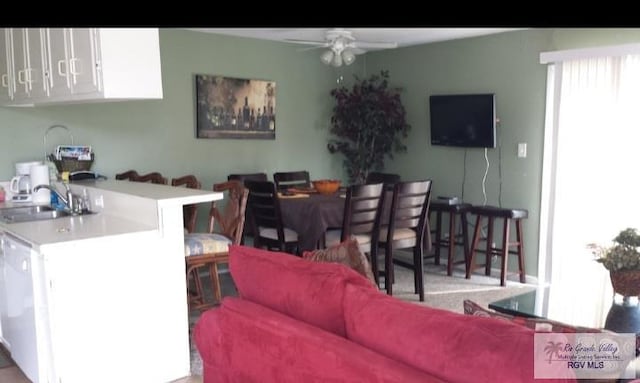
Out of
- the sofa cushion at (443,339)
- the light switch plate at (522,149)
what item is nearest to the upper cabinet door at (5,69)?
the sofa cushion at (443,339)

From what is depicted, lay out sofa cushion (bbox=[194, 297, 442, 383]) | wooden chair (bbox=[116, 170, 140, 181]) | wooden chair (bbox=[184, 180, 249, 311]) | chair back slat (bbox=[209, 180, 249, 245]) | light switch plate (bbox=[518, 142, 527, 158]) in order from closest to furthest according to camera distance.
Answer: sofa cushion (bbox=[194, 297, 442, 383])
wooden chair (bbox=[184, 180, 249, 311])
chair back slat (bbox=[209, 180, 249, 245])
wooden chair (bbox=[116, 170, 140, 181])
light switch plate (bbox=[518, 142, 527, 158])

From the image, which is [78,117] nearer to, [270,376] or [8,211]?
[8,211]

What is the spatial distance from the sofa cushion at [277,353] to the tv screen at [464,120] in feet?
12.4

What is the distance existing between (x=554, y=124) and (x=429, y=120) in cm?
134

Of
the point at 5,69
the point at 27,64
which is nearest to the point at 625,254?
the point at 27,64

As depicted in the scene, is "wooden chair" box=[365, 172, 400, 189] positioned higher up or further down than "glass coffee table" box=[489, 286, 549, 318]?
higher up

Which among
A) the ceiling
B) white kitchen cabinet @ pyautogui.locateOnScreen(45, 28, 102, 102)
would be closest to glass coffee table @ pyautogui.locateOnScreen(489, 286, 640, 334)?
white kitchen cabinet @ pyautogui.locateOnScreen(45, 28, 102, 102)

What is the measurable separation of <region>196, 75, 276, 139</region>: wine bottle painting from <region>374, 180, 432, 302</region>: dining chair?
1.88 metres

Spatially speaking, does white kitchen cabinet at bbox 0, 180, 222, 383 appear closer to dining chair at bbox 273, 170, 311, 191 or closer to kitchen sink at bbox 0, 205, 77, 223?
kitchen sink at bbox 0, 205, 77, 223

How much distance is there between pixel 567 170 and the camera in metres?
4.69

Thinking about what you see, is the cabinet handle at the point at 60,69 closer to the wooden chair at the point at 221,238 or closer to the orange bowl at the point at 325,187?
the wooden chair at the point at 221,238

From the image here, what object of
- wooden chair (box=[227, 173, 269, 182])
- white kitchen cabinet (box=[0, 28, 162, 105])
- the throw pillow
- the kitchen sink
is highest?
white kitchen cabinet (box=[0, 28, 162, 105])

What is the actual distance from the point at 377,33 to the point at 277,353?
4239mm

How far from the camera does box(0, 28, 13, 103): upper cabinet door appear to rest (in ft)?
12.9
